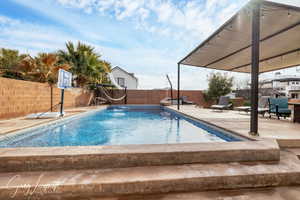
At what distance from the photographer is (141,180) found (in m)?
1.54

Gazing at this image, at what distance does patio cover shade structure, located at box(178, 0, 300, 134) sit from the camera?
9.15 feet

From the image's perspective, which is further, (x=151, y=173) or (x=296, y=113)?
(x=296, y=113)

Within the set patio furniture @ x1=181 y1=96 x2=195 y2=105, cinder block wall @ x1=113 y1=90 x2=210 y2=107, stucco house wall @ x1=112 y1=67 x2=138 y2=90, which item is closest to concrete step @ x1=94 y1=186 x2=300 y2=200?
patio furniture @ x1=181 y1=96 x2=195 y2=105

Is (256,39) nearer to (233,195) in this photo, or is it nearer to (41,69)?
(233,195)

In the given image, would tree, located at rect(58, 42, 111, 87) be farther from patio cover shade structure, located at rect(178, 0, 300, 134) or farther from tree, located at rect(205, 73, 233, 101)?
tree, located at rect(205, 73, 233, 101)

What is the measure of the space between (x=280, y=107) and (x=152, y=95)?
10.1 metres

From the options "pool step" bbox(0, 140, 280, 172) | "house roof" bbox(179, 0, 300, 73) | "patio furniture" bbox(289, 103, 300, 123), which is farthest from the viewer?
"patio furniture" bbox(289, 103, 300, 123)

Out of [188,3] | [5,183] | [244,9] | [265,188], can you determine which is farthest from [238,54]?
[5,183]

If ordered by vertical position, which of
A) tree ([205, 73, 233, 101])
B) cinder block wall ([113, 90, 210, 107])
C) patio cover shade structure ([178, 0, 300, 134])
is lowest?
cinder block wall ([113, 90, 210, 107])

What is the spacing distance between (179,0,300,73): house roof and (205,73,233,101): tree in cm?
461

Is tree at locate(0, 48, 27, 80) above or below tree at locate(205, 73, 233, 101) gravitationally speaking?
above

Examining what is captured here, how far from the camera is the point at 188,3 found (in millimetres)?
5988

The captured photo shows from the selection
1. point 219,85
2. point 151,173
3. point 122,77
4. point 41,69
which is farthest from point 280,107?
point 122,77

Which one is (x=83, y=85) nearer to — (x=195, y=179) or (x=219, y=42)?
(x=219, y=42)
